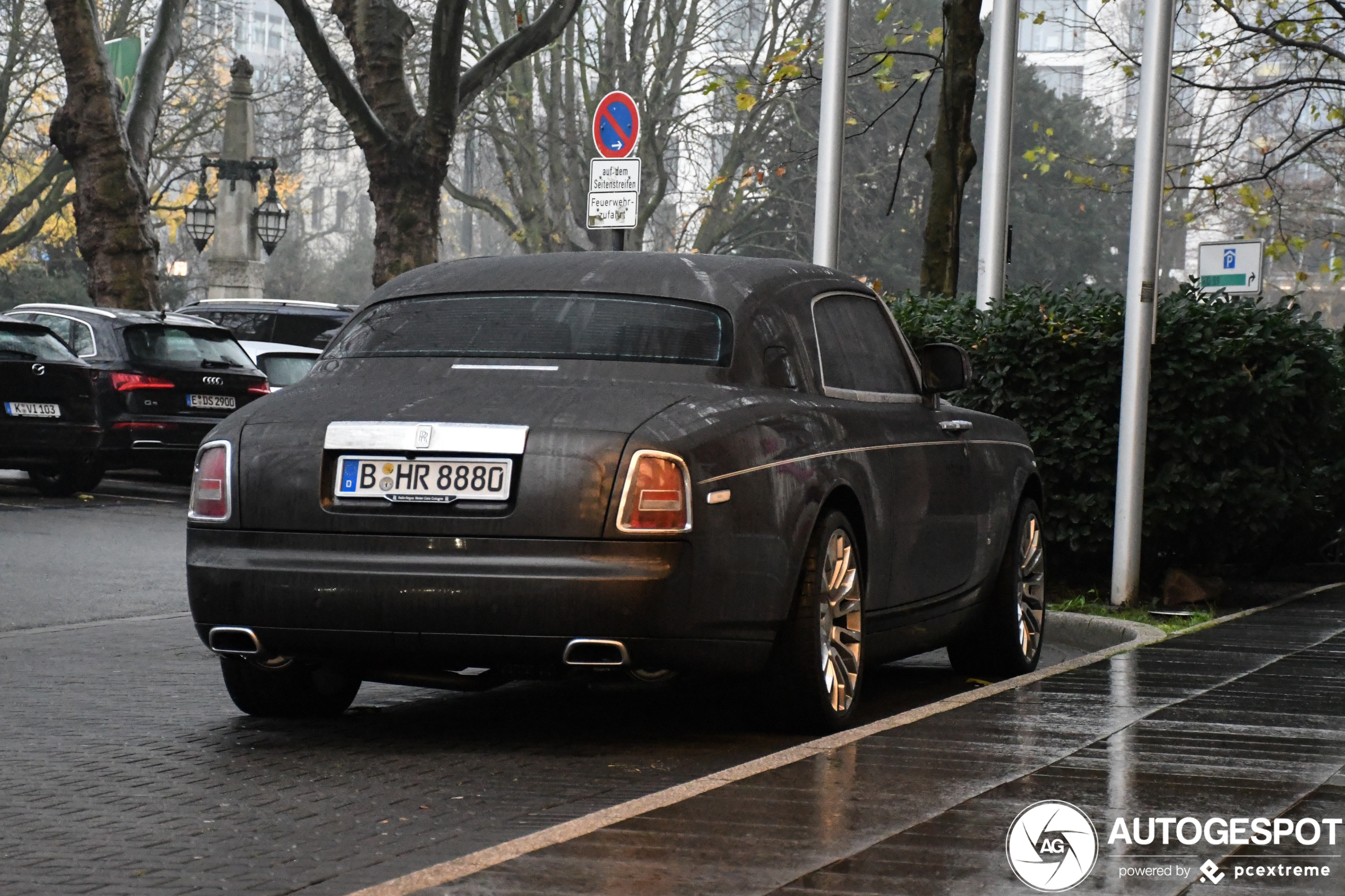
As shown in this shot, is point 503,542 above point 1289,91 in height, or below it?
below

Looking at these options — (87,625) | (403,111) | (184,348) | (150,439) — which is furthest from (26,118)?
(87,625)

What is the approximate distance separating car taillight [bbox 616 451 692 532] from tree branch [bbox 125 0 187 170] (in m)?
23.6

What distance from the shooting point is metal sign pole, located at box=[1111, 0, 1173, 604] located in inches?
446

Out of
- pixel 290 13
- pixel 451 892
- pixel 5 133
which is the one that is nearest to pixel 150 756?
pixel 451 892

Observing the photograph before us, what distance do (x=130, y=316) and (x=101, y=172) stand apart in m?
6.46

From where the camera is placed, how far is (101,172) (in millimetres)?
25156

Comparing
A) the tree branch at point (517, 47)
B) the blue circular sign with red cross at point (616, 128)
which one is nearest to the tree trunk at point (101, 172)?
the tree branch at point (517, 47)

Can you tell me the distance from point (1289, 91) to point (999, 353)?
474 inches

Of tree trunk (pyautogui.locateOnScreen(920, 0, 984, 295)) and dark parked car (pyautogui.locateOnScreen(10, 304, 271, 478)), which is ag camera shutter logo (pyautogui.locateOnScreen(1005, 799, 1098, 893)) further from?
dark parked car (pyautogui.locateOnScreen(10, 304, 271, 478))

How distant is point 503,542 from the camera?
5984 mm

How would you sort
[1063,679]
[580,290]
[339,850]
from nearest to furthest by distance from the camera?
[339,850] < [580,290] < [1063,679]

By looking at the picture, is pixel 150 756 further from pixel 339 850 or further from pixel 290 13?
pixel 290 13

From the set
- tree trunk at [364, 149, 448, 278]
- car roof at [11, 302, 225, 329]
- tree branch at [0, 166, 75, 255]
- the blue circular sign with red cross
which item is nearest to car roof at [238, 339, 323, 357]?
car roof at [11, 302, 225, 329]

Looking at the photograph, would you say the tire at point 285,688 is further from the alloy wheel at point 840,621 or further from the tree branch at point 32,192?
the tree branch at point 32,192
